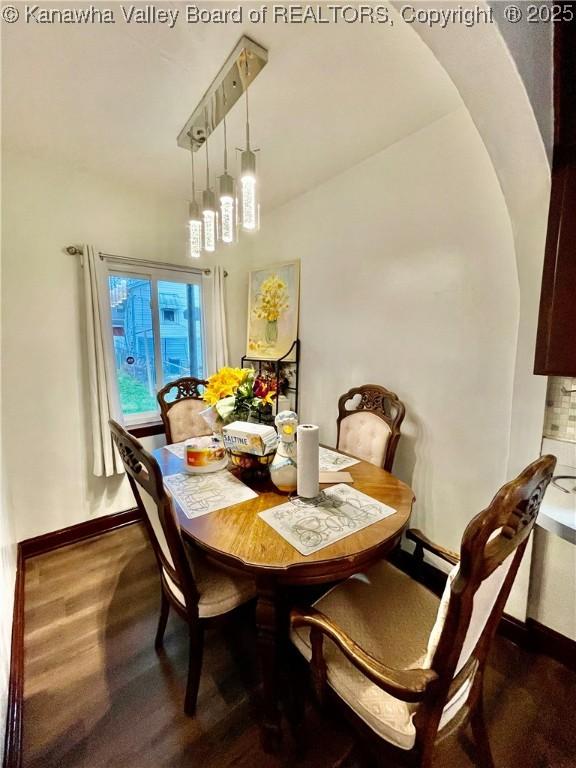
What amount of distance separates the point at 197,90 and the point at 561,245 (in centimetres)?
172

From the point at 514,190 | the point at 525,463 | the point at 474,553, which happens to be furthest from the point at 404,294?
the point at 474,553

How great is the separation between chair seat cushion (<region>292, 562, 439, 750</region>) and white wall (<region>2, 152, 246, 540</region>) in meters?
2.06

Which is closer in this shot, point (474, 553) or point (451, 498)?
point (474, 553)

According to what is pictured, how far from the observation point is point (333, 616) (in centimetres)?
108

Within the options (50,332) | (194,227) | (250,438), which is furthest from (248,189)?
(50,332)

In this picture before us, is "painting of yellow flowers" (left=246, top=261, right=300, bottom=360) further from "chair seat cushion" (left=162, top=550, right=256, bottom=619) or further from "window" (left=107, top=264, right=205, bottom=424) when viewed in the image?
"chair seat cushion" (left=162, top=550, right=256, bottom=619)

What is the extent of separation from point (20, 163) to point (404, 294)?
259cm

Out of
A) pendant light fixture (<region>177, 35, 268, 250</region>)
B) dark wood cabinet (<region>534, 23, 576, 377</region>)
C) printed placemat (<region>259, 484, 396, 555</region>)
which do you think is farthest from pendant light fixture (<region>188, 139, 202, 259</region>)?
dark wood cabinet (<region>534, 23, 576, 377</region>)

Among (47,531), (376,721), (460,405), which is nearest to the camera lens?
(376,721)

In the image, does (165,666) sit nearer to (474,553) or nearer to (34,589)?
(34,589)

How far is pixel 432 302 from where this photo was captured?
1.80 metres

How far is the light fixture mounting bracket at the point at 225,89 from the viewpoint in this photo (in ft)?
4.16

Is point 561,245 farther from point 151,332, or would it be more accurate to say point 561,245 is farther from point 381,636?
point 151,332

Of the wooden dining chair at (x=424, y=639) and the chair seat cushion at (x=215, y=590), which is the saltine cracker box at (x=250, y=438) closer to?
the chair seat cushion at (x=215, y=590)
